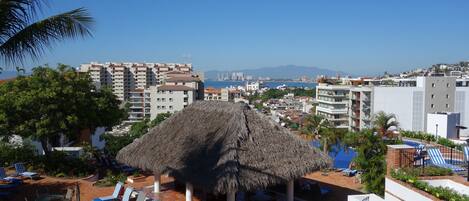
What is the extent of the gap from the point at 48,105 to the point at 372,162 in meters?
12.4

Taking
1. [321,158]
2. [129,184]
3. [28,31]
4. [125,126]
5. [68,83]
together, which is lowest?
[125,126]

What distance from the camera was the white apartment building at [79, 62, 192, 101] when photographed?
135m

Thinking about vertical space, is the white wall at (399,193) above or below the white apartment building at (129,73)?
below

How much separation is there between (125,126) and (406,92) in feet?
229

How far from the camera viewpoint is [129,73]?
142000 millimetres

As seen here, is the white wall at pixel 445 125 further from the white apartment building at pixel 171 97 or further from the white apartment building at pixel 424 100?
the white apartment building at pixel 171 97

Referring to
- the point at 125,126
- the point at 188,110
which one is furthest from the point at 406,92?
the point at 125,126

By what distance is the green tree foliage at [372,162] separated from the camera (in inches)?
568

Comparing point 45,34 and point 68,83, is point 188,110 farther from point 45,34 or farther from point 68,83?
point 45,34

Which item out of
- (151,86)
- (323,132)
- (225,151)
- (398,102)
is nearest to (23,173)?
(225,151)

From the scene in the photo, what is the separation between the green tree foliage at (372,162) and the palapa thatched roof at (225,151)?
7.01 feet

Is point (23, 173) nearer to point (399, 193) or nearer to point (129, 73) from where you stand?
point (399, 193)

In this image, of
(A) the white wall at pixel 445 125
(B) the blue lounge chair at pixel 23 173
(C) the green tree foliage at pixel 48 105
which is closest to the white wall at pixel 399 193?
(C) the green tree foliage at pixel 48 105

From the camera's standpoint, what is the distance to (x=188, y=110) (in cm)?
1633
